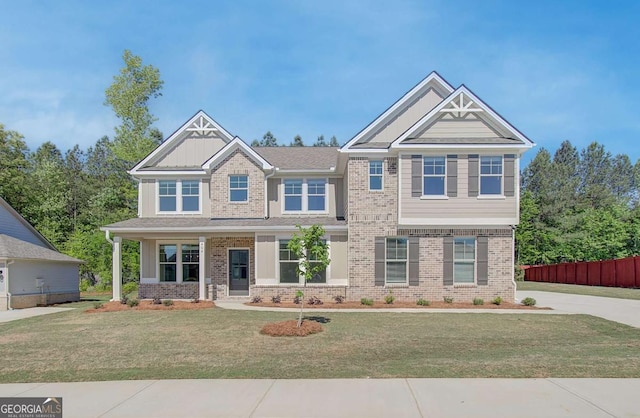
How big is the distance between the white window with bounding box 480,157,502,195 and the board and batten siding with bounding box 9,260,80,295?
20294 mm

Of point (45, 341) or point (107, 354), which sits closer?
point (107, 354)

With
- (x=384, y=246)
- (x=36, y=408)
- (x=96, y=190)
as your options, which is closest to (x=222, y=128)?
(x=384, y=246)

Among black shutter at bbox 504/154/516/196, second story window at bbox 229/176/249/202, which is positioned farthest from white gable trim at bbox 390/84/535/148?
second story window at bbox 229/176/249/202

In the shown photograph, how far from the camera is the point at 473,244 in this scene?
59.4ft

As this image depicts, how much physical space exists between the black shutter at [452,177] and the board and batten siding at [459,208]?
12 cm

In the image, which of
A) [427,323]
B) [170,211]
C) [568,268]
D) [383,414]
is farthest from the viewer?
[568,268]

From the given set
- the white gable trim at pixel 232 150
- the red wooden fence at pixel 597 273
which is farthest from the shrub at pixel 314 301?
the red wooden fence at pixel 597 273

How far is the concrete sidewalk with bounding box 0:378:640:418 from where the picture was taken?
5934 mm

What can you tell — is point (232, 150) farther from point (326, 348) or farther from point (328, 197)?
point (326, 348)

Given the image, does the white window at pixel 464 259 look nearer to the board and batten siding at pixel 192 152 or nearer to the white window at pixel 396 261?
the white window at pixel 396 261

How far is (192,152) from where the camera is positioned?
21.6 meters

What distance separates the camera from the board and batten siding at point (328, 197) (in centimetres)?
2059

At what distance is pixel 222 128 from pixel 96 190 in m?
30.6

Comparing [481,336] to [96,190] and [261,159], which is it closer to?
[261,159]
